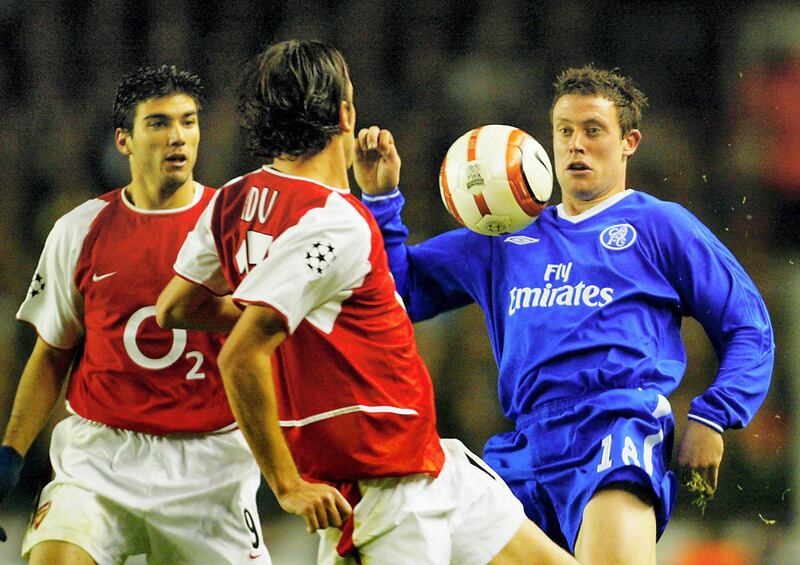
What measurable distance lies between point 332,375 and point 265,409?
8.6 inches

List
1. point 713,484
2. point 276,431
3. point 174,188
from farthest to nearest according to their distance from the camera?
point 174,188, point 713,484, point 276,431

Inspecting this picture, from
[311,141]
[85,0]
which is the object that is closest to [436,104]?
[85,0]

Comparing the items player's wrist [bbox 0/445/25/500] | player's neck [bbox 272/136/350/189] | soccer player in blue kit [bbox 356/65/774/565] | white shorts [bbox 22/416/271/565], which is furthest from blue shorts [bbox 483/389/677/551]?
player's wrist [bbox 0/445/25/500]

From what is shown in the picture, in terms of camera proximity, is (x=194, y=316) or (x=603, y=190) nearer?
(x=194, y=316)

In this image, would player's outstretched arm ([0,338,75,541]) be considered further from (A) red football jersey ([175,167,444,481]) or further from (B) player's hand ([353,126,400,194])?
(A) red football jersey ([175,167,444,481])

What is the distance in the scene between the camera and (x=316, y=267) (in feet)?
9.14

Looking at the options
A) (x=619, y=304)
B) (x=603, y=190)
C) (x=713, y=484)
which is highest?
(x=603, y=190)

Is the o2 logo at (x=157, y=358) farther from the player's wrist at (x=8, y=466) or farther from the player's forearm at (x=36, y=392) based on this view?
the player's wrist at (x=8, y=466)

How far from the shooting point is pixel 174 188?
4055 millimetres

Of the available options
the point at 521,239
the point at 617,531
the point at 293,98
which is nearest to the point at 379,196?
the point at 521,239

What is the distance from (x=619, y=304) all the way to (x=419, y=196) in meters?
3.10

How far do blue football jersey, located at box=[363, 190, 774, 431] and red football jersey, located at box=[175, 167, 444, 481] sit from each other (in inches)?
40.6

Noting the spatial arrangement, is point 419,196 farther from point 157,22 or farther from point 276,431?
point 276,431

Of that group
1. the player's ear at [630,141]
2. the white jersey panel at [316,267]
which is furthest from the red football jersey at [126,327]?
the player's ear at [630,141]
